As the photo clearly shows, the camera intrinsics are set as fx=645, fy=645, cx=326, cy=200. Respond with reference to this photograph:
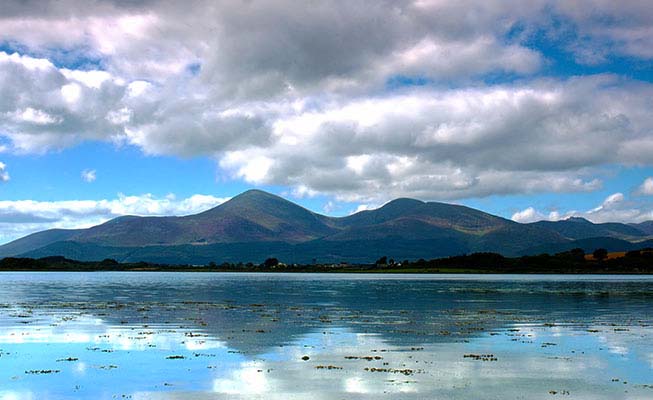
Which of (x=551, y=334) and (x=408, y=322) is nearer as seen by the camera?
(x=551, y=334)

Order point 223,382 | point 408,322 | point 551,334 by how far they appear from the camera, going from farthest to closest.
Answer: point 408,322 → point 551,334 → point 223,382

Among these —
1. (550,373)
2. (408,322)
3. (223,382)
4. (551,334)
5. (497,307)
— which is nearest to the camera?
(223,382)

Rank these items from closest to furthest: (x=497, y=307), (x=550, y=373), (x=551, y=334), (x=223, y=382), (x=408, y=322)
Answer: (x=223, y=382) < (x=550, y=373) < (x=551, y=334) < (x=408, y=322) < (x=497, y=307)

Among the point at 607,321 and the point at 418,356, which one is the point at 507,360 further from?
the point at 607,321

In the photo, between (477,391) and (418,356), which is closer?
(477,391)

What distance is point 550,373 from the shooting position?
3847 cm

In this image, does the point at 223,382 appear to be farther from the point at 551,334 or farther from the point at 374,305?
the point at 374,305

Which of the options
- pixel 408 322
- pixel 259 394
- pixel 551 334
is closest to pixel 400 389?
pixel 259 394

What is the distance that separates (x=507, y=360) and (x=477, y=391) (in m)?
10.6

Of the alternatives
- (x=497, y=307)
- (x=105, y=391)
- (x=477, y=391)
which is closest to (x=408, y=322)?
(x=497, y=307)

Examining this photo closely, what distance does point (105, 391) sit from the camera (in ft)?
107

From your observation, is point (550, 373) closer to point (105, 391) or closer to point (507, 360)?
point (507, 360)

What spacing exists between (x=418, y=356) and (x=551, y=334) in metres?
19.8

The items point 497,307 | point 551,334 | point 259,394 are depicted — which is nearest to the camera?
point 259,394
